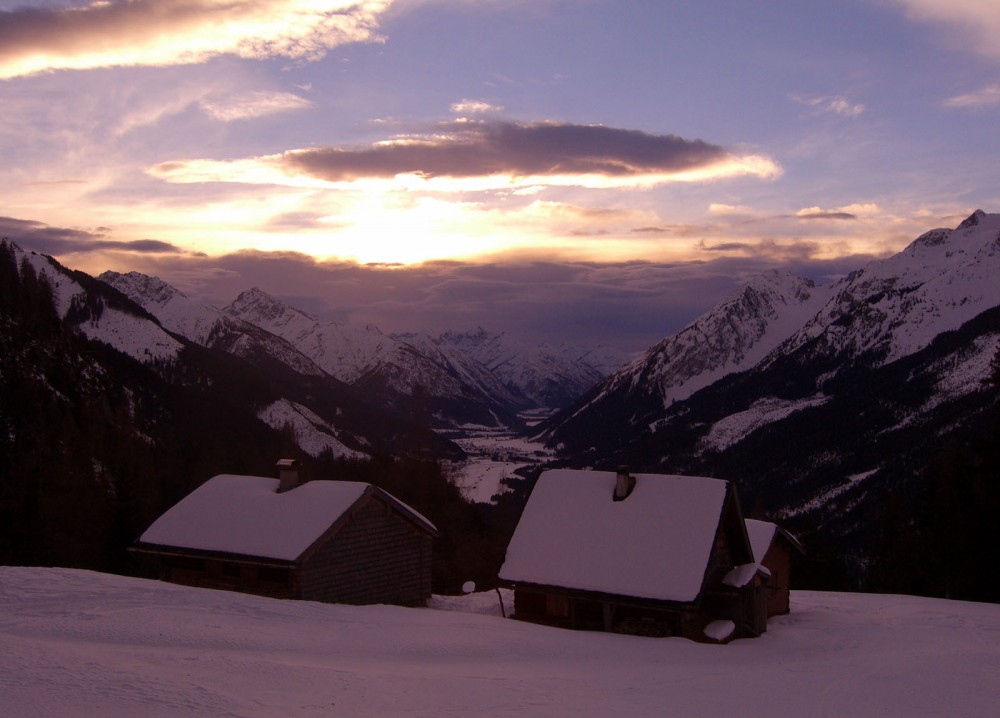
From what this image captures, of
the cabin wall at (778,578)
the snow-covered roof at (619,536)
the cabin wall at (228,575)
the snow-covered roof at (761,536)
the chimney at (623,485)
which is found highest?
the chimney at (623,485)

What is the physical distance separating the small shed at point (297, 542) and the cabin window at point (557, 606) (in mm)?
5900

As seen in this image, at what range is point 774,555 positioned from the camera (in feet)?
114

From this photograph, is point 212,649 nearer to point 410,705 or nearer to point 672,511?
point 410,705

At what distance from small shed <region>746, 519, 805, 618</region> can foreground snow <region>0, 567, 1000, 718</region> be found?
4.47m

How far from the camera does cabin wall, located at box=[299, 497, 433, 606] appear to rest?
28.6 m

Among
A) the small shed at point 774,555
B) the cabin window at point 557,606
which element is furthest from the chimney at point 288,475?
the small shed at point 774,555

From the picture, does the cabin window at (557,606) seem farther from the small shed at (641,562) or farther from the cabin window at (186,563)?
the cabin window at (186,563)

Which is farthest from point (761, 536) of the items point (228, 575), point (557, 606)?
point (228, 575)

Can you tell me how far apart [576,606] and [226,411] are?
159m

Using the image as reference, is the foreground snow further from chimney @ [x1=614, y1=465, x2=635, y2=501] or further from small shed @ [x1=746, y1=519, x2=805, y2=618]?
chimney @ [x1=614, y1=465, x2=635, y2=501]

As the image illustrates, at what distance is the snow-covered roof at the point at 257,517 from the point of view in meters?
28.6

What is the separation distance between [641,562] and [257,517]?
13688 mm

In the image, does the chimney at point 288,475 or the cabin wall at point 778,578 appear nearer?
the chimney at point 288,475

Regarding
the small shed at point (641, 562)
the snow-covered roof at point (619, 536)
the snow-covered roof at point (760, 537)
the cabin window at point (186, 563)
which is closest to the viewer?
the small shed at point (641, 562)
